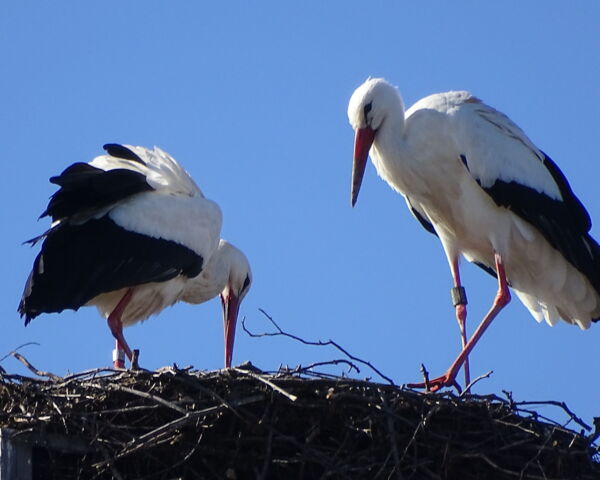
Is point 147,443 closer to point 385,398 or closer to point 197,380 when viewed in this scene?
point 197,380

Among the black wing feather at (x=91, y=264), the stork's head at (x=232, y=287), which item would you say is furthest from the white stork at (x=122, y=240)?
the stork's head at (x=232, y=287)

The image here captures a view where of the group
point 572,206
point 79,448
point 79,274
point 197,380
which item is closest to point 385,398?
point 197,380

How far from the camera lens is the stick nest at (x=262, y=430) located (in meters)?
8.11

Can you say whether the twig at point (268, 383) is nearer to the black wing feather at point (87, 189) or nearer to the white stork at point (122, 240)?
the white stork at point (122, 240)

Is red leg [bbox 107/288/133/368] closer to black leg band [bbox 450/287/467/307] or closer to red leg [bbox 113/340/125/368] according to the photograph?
red leg [bbox 113/340/125/368]

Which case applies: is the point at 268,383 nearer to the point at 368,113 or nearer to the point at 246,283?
the point at 368,113

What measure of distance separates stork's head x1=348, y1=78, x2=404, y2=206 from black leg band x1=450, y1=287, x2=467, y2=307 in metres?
1.26

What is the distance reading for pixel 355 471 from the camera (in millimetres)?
8047

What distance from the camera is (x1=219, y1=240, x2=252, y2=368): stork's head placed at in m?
12.5

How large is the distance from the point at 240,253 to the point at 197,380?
4427 millimetres

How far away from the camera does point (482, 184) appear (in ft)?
35.3

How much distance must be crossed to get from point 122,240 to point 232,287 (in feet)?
7.88

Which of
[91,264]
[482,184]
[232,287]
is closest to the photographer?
[91,264]

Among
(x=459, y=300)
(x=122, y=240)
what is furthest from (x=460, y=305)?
(x=122, y=240)
